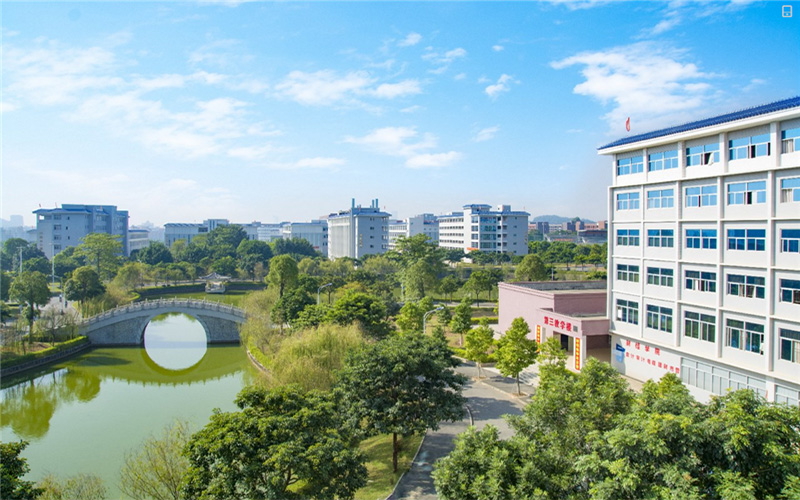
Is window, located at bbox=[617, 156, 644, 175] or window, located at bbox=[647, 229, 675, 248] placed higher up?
window, located at bbox=[617, 156, 644, 175]

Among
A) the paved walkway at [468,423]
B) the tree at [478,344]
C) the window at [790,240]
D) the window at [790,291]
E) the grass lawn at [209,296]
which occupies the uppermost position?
the window at [790,240]

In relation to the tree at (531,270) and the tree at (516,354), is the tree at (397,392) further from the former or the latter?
the tree at (531,270)

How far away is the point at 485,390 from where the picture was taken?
47.0ft

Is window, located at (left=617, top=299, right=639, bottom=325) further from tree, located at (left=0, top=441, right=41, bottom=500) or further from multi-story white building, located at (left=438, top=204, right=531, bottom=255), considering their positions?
multi-story white building, located at (left=438, top=204, right=531, bottom=255)

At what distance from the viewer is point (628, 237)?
14664 mm

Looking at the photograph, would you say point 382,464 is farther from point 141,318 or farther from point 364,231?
point 364,231

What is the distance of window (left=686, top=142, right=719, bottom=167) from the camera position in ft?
38.8

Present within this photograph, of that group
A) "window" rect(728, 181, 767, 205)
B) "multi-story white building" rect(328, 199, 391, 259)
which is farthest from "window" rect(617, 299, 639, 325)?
"multi-story white building" rect(328, 199, 391, 259)

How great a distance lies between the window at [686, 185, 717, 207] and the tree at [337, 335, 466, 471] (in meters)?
7.41

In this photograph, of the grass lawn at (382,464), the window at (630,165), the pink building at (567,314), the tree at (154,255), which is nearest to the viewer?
the grass lawn at (382,464)

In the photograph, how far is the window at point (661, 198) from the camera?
43.0ft

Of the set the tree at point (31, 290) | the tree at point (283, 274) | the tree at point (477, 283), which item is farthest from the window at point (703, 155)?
the tree at point (31, 290)

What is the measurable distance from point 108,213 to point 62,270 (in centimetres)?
1698

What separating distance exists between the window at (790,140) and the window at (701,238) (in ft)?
7.49
